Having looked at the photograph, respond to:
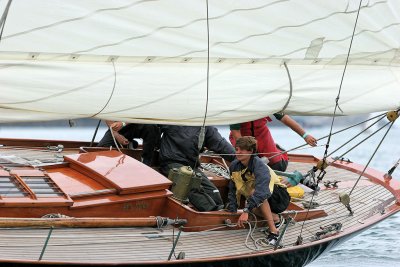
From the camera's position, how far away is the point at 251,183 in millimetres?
9008

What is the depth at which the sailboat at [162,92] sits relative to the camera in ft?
25.0

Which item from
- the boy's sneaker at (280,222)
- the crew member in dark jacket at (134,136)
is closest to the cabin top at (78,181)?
the crew member in dark jacket at (134,136)

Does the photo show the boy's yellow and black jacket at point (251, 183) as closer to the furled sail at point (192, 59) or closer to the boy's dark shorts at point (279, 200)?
the boy's dark shorts at point (279, 200)

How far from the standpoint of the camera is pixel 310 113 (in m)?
9.15

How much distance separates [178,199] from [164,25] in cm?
186

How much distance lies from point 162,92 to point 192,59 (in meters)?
0.44

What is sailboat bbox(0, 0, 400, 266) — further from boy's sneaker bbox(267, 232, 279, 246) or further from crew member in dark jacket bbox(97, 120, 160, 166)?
crew member in dark jacket bbox(97, 120, 160, 166)

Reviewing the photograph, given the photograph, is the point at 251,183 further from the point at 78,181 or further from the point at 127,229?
the point at 78,181

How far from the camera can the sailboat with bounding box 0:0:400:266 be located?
25.0 ft

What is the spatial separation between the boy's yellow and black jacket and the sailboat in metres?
0.28

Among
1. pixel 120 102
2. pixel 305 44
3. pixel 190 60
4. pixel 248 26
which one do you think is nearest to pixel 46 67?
pixel 120 102

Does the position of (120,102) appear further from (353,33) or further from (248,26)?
(353,33)

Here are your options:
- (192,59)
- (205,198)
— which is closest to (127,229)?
(205,198)

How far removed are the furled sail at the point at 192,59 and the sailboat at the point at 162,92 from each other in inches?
0.5
